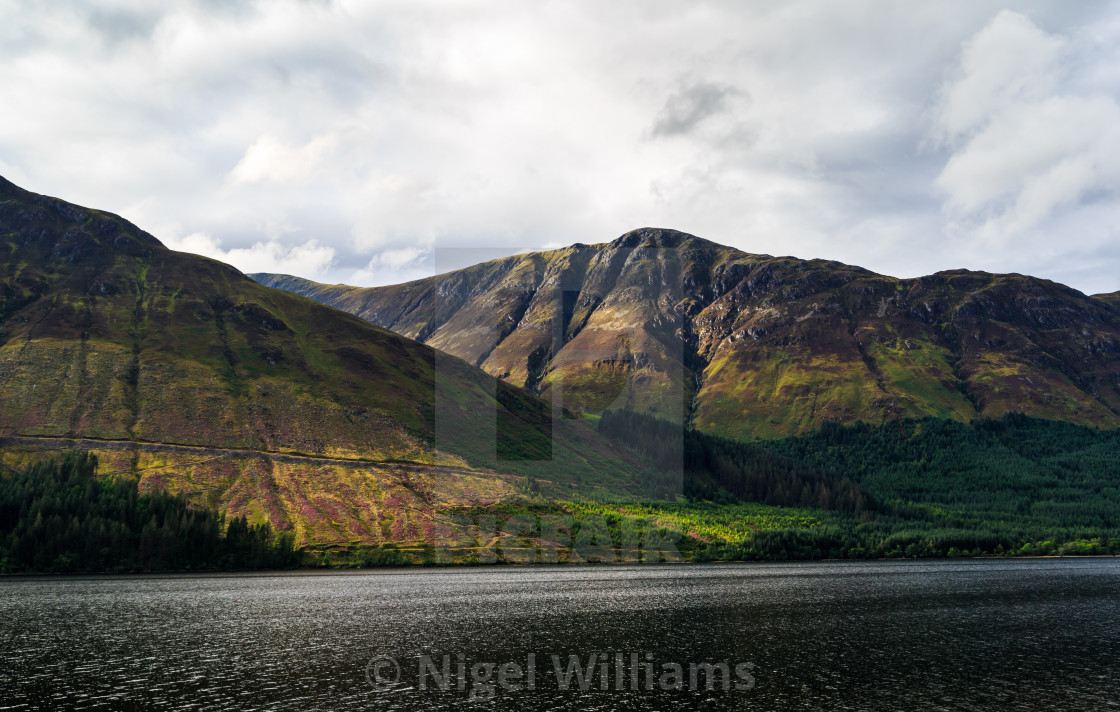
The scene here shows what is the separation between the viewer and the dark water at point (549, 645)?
54.4 metres

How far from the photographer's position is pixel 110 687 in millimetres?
55719

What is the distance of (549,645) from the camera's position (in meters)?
77.9

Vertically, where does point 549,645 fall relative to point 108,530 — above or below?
below

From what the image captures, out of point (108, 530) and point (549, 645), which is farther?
point (108, 530)

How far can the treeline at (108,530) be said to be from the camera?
153m

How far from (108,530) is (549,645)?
5280 inches

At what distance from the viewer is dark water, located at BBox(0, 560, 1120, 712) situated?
5444cm

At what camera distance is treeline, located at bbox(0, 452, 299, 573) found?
Result: 152625 mm

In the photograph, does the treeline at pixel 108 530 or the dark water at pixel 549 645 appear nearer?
the dark water at pixel 549 645

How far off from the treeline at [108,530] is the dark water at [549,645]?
Answer: 15141mm

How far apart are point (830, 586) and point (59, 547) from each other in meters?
173

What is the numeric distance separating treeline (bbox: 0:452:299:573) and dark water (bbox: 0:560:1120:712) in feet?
49.7

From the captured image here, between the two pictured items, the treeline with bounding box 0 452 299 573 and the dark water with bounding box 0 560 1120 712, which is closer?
the dark water with bounding box 0 560 1120 712

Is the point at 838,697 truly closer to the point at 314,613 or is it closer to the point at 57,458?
the point at 314,613
